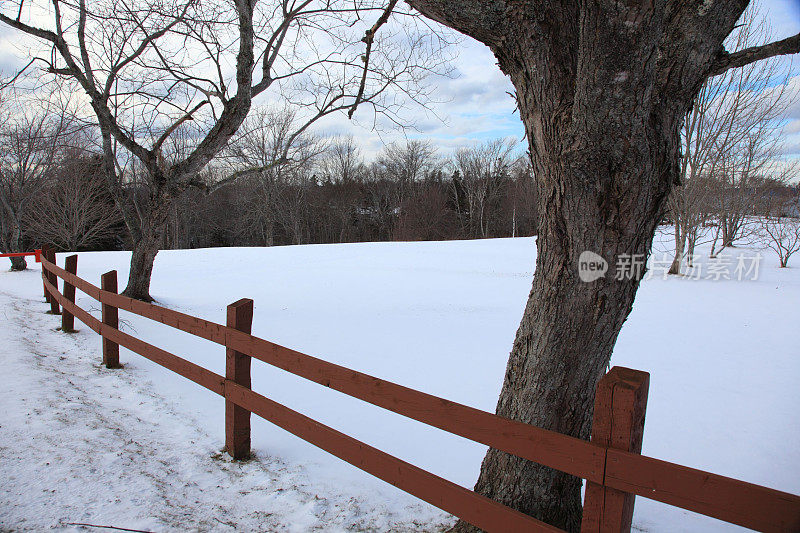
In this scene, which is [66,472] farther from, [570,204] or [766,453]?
[766,453]

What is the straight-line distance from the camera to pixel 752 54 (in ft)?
6.95

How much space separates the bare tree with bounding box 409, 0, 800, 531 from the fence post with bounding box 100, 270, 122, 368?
14.0 ft

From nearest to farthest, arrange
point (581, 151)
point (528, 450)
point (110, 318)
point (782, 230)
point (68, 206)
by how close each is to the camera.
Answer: point (528, 450) < point (581, 151) < point (110, 318) < point (782, 230) < point (68, 206)

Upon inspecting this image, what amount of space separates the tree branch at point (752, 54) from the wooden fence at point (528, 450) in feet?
4.81

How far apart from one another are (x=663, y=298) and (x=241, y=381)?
38.5ft

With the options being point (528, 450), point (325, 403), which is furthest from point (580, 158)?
point (325, 403)

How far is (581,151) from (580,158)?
31mm

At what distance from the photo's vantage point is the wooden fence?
145 centimetres

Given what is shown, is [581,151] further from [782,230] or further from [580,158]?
[782,230]

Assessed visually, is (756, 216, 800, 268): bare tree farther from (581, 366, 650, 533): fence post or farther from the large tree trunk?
(581, 366, 650, 533): fence post

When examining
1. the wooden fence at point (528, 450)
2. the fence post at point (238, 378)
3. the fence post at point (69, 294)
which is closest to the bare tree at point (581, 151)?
the wooden fence at point (528, 450)


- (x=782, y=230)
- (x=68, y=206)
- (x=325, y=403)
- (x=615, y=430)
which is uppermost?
(x=68, y=206)

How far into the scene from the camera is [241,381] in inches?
129

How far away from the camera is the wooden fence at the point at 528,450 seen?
1448 mm
